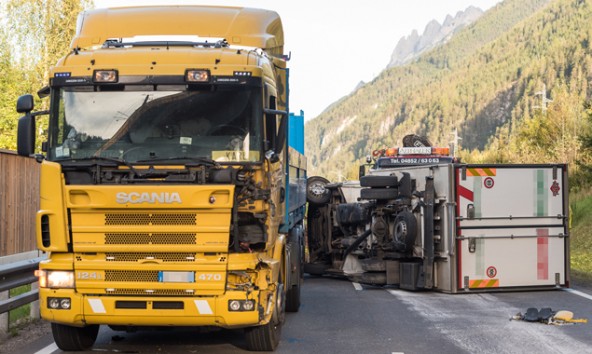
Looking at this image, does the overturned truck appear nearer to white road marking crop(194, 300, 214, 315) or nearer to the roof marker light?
white road marking crop(194, 300, 214, 315)

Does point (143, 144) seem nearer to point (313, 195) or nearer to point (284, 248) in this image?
point (284, 248)

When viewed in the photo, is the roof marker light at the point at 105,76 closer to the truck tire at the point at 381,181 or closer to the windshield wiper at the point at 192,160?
the windshield wiper at the point at 192,160

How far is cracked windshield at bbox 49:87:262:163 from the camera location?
7.75 metres

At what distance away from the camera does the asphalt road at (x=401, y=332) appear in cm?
862

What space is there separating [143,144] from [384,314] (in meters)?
4.87

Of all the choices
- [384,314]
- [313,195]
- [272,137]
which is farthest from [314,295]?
[272,137]

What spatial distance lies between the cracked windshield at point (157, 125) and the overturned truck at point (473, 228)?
6438 mm

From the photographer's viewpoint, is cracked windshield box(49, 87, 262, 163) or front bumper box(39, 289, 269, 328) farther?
cracked windshield box(49, 87, 262, 163)

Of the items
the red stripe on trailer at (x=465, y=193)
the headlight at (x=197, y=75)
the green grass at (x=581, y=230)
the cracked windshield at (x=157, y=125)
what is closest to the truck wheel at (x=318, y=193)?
the red stripe on trailer at (x=465, y=193)

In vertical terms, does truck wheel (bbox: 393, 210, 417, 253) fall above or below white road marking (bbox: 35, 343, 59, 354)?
above

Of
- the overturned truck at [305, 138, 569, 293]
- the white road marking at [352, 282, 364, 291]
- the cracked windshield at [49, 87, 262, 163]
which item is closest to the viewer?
the cracked windshield at [49, 87, 262, 163]

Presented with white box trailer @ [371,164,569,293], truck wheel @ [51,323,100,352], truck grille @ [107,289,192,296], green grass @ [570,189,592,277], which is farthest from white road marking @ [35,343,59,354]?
green grass @ [570,189,592,277]

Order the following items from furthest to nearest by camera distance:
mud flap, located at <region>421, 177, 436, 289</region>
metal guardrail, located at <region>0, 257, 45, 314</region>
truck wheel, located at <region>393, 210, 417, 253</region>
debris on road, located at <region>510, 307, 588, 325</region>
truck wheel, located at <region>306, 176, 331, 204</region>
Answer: truck wheel, located at <region>306, 176, 331, 204</region> → truck wheel, located at <region>393, 210, 417, 253</region> → mud flap, located at <region>421, 177, 436, 289</region> → debris on road, located at <region>510, 307, 588, 325</region> → metal guardrail, located at <region>0, 257, 45, 314</region>

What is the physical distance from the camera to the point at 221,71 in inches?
310
